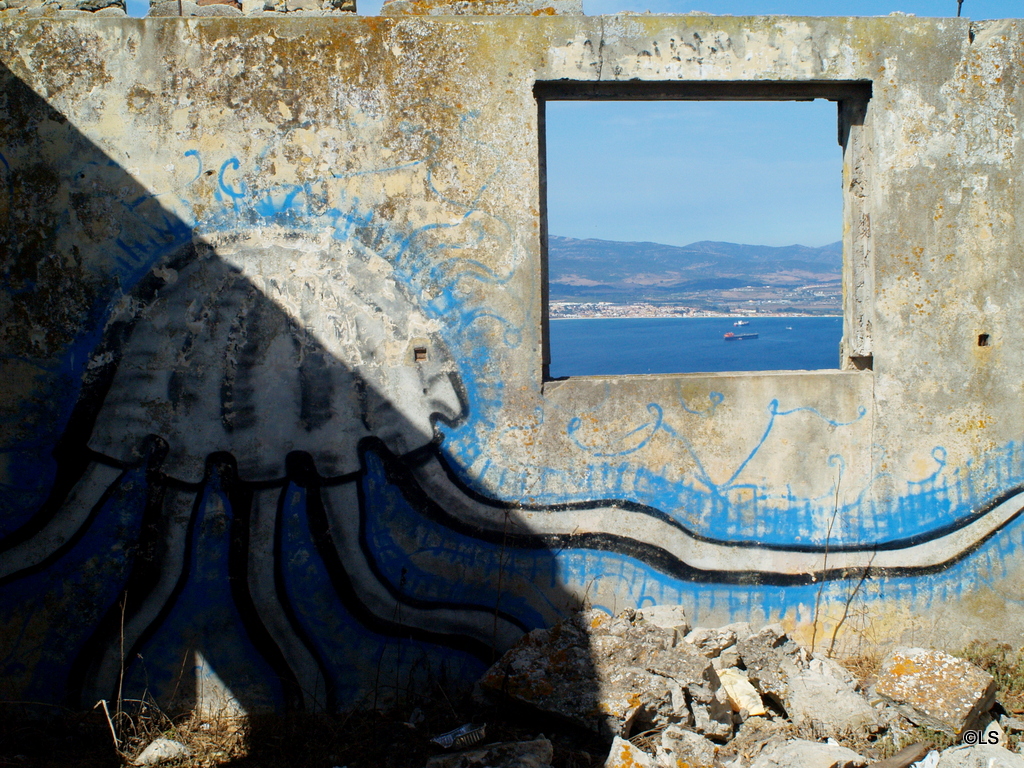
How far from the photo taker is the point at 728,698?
10.3ft

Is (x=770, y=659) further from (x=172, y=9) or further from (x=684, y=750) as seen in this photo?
(x=172, y=9)

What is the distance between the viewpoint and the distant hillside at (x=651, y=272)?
9406 centimetres

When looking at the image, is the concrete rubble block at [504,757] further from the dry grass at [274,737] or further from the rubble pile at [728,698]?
the dry grass at [274,737]

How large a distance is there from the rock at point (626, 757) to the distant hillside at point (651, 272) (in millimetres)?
85399

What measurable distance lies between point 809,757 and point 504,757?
1.19 meters

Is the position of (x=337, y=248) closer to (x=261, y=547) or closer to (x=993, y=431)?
(x=261, y=547)

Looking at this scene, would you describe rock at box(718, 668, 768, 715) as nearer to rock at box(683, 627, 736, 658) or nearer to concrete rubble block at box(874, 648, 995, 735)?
rock at box(683, 627, 736, 658)

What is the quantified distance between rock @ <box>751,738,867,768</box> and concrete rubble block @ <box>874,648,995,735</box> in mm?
510

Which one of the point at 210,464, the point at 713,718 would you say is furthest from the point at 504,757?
the point at 210,464

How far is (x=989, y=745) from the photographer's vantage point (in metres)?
2.98

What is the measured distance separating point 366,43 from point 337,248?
94cm

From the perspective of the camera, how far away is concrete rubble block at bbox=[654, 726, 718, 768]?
8.98ft

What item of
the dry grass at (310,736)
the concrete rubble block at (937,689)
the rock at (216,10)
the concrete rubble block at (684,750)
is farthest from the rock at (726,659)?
the rock at (216,10)

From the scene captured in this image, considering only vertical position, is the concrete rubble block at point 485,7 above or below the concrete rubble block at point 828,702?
above
